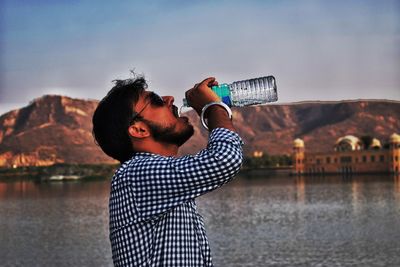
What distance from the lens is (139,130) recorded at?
1.40m

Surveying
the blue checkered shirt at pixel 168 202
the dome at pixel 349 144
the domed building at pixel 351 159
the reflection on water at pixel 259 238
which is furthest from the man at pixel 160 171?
the dome at pixel 349 144

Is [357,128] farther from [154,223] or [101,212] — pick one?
[154,223]

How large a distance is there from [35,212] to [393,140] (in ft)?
181

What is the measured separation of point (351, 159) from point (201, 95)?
84213mm

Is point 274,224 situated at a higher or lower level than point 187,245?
lower

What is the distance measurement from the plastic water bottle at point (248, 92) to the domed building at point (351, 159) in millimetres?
80149

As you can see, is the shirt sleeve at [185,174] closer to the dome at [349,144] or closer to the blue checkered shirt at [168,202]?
the blue checkered shirt at [168,202]

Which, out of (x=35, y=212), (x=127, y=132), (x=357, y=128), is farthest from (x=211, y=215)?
(x=357, y=128)

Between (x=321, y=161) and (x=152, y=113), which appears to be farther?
(x=321, y=161)

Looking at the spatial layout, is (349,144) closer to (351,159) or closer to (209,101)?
(351,159)

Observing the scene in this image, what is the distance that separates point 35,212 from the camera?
30781 millimetres

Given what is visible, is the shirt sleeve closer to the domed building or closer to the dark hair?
the dark hair

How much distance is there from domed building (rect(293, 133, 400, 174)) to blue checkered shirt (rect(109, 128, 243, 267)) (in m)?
80.4

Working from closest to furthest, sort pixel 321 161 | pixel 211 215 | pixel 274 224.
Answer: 1. pixel 274 224
2. pixel 211 215
3. pixel 321 161
